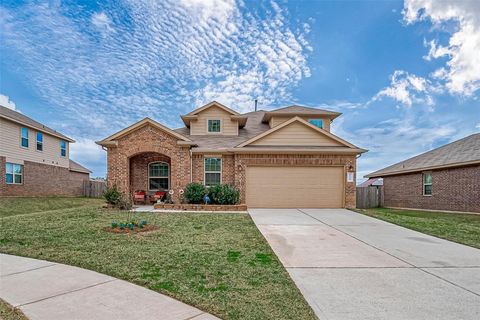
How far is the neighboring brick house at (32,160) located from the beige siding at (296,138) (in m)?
16.1

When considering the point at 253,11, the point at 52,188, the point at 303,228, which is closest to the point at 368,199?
the point at 303,228

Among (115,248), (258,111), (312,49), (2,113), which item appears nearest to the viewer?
(115,248)

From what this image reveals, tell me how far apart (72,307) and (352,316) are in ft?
10.4

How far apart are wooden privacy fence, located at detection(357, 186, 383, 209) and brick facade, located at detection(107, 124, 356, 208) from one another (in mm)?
5348

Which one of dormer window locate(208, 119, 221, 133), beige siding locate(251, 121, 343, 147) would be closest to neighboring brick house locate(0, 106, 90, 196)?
dormer window locate(208, 119, 221, 133)

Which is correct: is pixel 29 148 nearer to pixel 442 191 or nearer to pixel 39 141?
pixel 39 141

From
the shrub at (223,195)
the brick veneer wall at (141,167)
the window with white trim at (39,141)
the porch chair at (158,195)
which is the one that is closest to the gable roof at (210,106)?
the brick veneer wall at (141,167)

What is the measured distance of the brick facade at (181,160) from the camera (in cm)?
1380

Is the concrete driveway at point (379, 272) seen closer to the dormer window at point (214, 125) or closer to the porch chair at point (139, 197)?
the porch chair at point (139, 197)

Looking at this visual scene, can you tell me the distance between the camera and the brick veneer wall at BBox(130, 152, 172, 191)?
50.2 ft

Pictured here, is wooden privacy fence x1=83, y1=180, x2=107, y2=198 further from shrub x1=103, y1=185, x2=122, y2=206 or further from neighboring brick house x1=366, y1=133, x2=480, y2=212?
neighboring brick house x1=366, y1=133, x2=480, y2=212

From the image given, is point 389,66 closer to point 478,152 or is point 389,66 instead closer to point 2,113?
point 478,152

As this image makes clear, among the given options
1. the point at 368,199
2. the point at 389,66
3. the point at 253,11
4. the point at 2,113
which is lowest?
the point at 368,199

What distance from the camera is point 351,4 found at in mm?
10828
